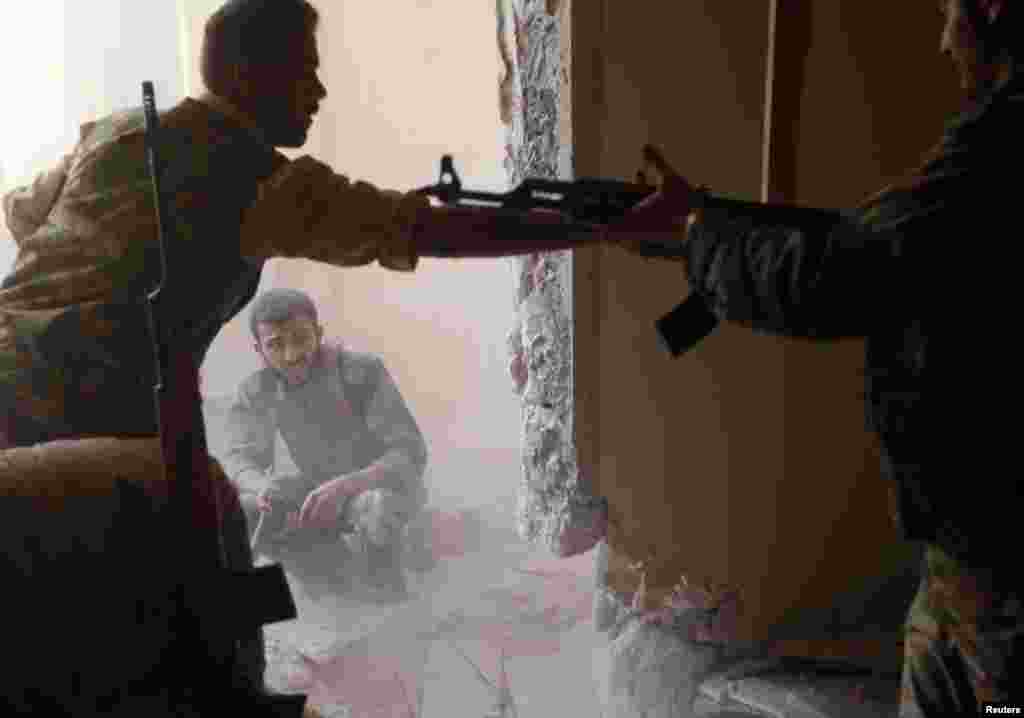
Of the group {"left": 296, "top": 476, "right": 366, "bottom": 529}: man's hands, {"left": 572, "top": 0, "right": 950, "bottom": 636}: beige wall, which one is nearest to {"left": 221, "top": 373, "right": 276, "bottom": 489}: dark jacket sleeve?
{"left": 296, "top": 476, "right": 366, "bottom": 529}: man's hands

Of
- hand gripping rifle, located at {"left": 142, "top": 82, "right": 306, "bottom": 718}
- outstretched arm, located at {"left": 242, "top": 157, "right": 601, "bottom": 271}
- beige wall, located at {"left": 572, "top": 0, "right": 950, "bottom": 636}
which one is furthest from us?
beige wall, located at {"left": 572, "top": 0, "right": 950, "bottom": 636}

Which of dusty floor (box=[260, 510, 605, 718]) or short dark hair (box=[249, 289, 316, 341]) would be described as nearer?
dusty floor (box=[260, 510, 605, 718])

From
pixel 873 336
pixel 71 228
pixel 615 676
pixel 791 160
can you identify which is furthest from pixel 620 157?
pixel 615 676

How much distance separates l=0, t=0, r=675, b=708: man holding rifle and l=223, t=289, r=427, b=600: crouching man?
5.06ft

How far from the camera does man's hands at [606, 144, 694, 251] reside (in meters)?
Answer: 0.96

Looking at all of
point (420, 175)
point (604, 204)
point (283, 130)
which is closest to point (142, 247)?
point (283, 130)

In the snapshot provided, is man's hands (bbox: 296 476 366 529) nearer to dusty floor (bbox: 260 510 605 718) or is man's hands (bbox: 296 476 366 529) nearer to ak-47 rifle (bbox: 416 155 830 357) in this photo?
dusty floor (bbox: 260 510 605 718)

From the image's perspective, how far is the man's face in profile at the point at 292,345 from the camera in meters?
2.73

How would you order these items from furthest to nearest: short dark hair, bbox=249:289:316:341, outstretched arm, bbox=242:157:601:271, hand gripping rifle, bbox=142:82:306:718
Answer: short dark hair, bbox=249:289:316:341
outstretched arm, bbox=242:157:601:271
hand gripping rifle, bbox=142:82:306:718

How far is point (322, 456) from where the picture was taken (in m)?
2.87

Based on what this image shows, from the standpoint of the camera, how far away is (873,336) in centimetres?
87

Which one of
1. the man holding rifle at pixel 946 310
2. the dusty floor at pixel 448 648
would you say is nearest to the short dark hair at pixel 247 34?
the man holding rifle at pixel 946 310

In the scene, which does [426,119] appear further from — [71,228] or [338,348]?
[71,228]

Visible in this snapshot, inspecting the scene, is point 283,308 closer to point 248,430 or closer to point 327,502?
point 248,430
